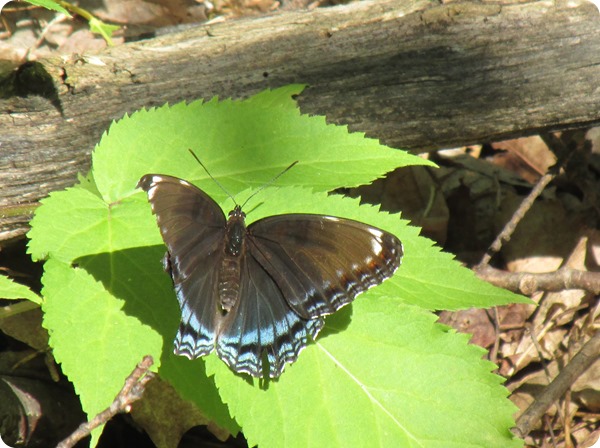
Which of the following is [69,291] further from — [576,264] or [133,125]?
[576,264]

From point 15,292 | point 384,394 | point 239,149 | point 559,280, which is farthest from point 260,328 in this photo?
point 559,280

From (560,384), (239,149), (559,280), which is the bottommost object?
(560,384)

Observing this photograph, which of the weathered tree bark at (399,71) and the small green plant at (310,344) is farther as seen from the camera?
the weathered tree bark at (399,71)

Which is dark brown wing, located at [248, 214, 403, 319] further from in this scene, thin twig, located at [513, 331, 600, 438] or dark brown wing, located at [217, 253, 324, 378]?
thin twig, located at [513, 331, 600, 438]

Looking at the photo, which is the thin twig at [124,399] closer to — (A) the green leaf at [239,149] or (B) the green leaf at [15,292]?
(B) the green leaf at [15,292]

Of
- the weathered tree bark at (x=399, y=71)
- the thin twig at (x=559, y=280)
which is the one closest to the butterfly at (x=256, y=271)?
the weathered tree bark at (x=399, y=71)

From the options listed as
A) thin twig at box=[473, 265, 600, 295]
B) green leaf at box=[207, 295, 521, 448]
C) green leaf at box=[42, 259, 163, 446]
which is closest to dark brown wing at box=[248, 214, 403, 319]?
green leaf at box=[207, 295, 521, 448]

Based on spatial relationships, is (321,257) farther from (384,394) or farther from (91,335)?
(91,335)

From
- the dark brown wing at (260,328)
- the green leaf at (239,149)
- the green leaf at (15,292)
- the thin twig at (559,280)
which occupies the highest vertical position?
the green leaf at (239,149)
